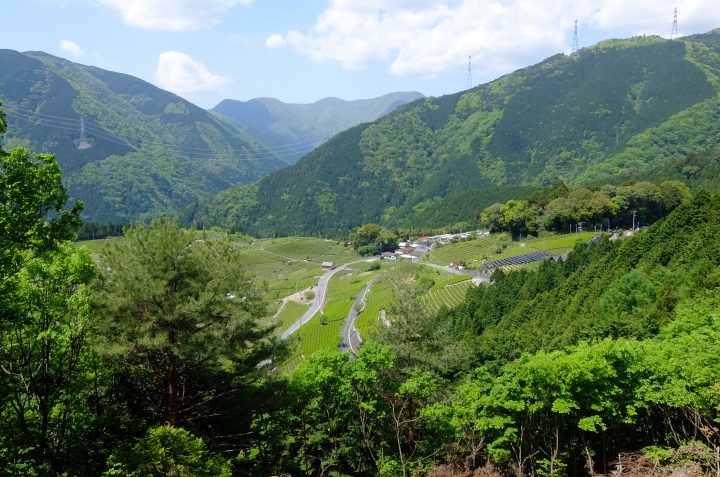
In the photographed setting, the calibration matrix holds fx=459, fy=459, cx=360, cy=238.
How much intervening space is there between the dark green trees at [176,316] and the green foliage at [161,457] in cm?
315

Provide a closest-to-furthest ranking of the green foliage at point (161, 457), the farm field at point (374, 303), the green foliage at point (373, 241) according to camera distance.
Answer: the green foliage at point (161, 457), the farm field at point (374, 303), the green foliage at point (373, 241)

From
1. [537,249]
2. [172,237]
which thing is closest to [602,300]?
[172,237]

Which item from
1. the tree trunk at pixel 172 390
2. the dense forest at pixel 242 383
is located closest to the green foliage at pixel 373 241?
the dense forest at pixel 242 383

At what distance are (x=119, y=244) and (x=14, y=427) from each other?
591 centimetres

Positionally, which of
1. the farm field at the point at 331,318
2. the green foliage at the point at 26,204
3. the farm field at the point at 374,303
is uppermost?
the green foliage at the point at 26,204

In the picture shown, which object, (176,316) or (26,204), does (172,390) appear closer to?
(176,316)

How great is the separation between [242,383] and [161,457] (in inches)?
247

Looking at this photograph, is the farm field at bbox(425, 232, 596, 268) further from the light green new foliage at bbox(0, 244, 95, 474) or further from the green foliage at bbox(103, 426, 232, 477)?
the light green new foliage at bbox(0, 244, 95, 474)

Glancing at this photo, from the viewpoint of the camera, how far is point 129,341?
1413 cm

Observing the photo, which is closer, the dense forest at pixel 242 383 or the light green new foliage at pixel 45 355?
the light green new foliage at pixel 45 355

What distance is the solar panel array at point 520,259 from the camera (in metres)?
69.4

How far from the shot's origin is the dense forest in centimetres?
1116

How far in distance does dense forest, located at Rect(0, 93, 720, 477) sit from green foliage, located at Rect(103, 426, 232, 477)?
0.04 metres

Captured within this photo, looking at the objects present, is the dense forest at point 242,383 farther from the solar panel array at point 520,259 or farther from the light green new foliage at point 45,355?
the solar panel array at point 520,259
